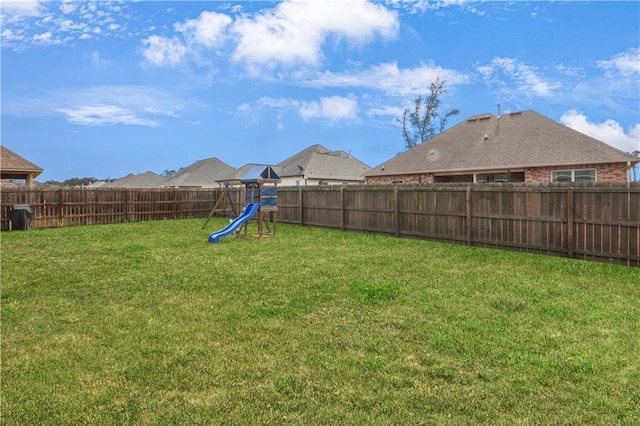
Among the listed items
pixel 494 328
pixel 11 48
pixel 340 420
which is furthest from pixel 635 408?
pixel 11 48

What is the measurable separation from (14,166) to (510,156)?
25.6 m

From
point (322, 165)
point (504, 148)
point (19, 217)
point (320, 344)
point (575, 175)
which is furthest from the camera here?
point (322, 165)

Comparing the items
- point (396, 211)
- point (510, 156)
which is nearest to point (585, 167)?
point (510, 156)

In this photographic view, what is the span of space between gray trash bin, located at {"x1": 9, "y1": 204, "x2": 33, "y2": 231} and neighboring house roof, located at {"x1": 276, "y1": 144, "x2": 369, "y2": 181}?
69.1 feet

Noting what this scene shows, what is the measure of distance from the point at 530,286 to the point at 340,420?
471 cm

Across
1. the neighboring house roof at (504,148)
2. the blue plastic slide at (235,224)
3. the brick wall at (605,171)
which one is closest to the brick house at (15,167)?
the blue plastic slide at (235,224)

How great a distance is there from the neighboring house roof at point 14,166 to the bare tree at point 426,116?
3217 centimetres

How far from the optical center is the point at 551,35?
15.2 metres

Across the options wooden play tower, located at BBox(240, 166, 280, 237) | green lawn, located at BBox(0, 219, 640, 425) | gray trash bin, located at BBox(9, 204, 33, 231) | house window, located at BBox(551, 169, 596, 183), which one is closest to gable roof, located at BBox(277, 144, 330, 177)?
house window, located at BBox(551, 169, 596, 183)

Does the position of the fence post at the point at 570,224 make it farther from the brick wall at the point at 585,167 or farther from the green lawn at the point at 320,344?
the brick wall at the point at 585,167

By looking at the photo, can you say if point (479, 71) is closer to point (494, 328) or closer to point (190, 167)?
point (494, 328)

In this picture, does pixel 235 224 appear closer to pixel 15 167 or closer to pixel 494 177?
pixel 494 177

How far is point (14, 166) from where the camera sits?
71.7 feet

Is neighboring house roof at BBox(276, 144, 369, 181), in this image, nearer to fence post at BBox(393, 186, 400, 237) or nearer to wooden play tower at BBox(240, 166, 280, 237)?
wooden play tower at BBox(240, 166, 280, 237)
